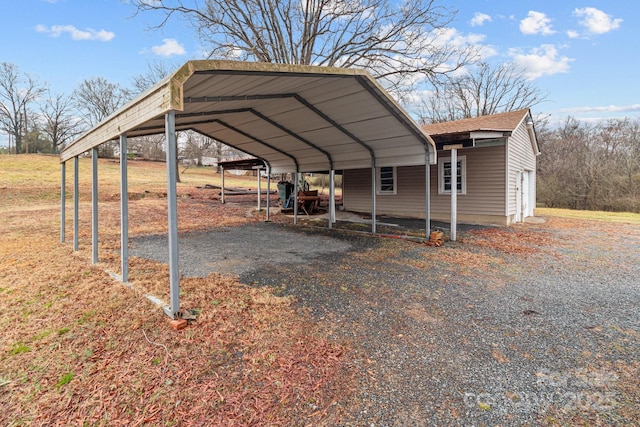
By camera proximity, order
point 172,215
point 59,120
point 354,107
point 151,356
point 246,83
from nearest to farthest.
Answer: point 151,356 → point 172,215 → point 246,83 → point 354,107 → point 59,120

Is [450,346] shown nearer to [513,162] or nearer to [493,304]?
[493,304]

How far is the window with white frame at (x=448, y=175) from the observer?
1098 centimetres

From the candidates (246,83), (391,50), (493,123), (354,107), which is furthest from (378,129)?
(391,50)

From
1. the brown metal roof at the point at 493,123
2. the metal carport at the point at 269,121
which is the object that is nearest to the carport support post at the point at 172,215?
the metal carport at the point at 269,121

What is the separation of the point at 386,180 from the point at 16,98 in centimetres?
4994

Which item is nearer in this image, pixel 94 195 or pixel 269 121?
pixel 94 195

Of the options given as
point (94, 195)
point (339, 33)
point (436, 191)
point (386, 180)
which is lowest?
Answer: point (94, 195)

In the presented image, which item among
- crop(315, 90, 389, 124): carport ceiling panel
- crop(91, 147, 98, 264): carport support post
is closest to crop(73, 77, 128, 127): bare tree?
crop(91, 147, 98, 264): carport support post

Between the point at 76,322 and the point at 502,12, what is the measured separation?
18468 millimetres

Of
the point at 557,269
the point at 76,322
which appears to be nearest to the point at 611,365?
the point at 557,269

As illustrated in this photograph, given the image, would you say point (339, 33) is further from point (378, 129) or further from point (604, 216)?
point (604, 216)

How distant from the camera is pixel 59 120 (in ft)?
126

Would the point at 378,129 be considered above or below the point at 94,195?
above

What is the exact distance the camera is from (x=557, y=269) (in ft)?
17.0
